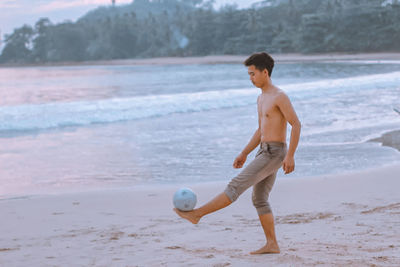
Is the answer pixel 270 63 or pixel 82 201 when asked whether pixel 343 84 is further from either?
pixel 270 63

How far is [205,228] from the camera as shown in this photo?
494 centimetres

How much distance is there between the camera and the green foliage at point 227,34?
80.4m

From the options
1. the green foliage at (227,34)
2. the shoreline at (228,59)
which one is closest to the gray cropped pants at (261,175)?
the shoreline at (228,59)

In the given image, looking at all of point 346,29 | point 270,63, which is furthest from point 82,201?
point 346,29

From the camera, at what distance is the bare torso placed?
12.5ft

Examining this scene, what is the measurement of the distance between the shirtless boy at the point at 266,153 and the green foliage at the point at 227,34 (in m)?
78.8

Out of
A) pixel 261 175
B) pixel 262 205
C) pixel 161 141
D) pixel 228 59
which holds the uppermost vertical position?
pixel 261 175

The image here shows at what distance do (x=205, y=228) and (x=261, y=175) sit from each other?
4.38 feet

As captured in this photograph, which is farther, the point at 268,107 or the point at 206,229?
the point at 206,229

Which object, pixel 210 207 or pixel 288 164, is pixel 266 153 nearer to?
pixel 288 164

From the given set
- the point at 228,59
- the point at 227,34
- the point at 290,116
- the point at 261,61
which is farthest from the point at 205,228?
the point at 227,34

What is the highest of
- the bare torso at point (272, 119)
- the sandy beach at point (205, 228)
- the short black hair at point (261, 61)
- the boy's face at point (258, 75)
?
the short black hair at point (261, 61)

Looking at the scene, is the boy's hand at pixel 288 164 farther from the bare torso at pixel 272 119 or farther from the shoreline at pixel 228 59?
the shoreline at pixel 228 59

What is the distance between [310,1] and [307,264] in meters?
106
